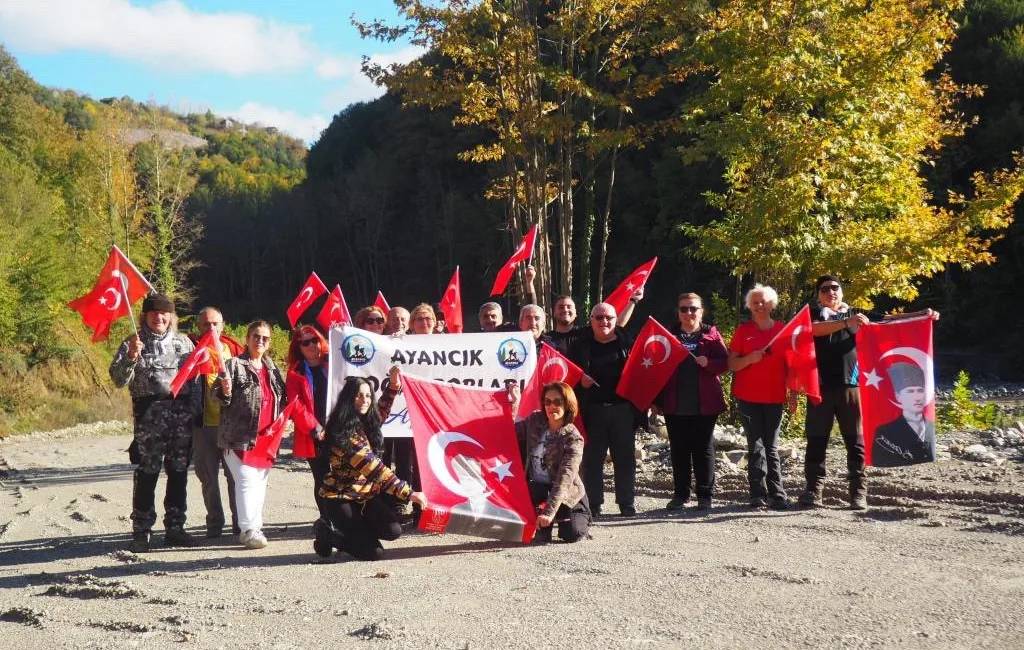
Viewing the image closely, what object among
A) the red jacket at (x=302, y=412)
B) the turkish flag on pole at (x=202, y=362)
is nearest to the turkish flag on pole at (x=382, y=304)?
the red jacket at (x=302, y=412)

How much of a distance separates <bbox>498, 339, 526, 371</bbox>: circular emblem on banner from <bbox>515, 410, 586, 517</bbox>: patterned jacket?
34.5 inches

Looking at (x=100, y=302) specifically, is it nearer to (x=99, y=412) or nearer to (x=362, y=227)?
(x=99, y=412)

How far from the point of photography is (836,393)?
29.0ft

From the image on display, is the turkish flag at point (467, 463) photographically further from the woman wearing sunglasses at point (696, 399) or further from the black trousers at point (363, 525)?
the woman wearing sunglasses at point (696, 399)

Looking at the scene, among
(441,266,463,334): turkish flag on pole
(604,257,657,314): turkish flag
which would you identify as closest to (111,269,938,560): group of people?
(604,257,657,314): turkish flag

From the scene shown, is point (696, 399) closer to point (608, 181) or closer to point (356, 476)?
point (356, 476)

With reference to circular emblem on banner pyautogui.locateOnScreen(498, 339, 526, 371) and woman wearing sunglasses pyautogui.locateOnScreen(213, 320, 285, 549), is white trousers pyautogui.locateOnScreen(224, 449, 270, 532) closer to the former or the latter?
woman wearing sunglasses pyautogui.locateOnScreen(213, 320, 285, 549)

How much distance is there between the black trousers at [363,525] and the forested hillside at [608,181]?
7440 mm

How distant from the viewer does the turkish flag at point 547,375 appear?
874 cm

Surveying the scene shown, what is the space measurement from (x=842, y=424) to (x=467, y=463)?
135 inches

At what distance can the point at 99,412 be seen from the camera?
2816 centimetres

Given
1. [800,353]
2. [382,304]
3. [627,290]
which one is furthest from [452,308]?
[800,353]

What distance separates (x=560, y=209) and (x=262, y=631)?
12.0 meters

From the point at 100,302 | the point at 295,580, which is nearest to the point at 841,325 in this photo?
the point at 295,580
